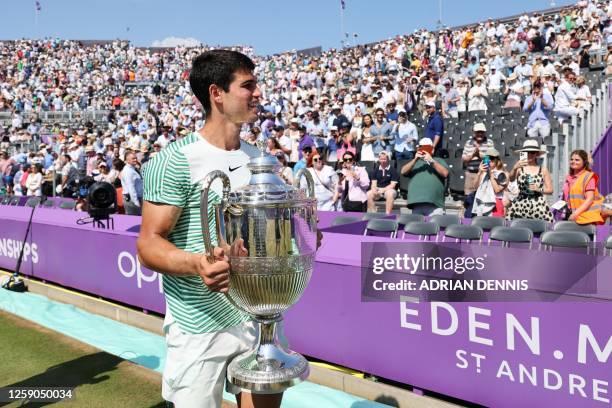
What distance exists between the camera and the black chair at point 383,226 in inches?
301

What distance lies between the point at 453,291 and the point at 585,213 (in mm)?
3974

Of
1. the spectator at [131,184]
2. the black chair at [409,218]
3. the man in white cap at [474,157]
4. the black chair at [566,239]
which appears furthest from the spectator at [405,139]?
the black chair at [566,239]

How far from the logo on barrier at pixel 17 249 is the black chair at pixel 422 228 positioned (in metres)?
5.27

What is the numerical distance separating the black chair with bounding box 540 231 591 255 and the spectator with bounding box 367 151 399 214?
3.78 m

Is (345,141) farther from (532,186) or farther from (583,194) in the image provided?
(583,194)

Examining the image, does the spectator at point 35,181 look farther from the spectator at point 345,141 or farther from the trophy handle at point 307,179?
the trophy handle at point 307,179

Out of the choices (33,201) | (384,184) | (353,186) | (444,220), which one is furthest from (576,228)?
(33,201)

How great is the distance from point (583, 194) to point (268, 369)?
6364 mm

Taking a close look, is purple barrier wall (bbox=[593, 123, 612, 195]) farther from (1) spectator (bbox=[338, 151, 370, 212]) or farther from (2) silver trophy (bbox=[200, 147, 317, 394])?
(2) silver trophy (bbox=[200, 147, 317, 394])

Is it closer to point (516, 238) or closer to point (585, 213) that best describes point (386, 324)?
point (516, 238)

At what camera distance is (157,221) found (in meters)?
2.06

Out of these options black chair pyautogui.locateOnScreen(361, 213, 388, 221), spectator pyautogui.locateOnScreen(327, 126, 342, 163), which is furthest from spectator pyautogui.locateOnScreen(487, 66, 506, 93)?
black chair pyautogui.locateOnScreen(361, 213, 388, 221)

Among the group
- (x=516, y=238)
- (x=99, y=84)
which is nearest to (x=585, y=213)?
(x=516, y=238)

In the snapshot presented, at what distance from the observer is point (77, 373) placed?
5.23 meters
